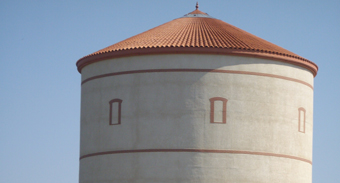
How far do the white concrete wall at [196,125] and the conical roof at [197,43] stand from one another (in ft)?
1.07

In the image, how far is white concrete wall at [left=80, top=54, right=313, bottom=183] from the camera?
33.4 meters

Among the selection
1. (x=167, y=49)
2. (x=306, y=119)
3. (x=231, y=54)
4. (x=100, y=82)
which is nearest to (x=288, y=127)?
(x=306, y=119)

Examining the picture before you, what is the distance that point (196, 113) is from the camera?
1325 inches

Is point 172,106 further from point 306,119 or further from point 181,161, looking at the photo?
point 306,119

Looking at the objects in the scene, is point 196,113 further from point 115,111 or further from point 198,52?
point 115,111

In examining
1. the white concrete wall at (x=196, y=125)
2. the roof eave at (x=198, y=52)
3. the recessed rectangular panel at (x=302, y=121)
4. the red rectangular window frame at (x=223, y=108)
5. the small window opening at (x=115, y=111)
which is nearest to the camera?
the white concrete wall at (x=196, y=125)

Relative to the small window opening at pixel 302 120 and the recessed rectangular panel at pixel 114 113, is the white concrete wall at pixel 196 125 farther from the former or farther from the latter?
the small window opening at pixel 302 120

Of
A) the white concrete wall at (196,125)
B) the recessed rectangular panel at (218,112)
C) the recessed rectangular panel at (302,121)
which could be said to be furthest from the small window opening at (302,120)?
the recessed rectangular panel at (218,112)

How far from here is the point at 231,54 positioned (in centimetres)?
3412

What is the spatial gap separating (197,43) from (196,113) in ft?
10.3

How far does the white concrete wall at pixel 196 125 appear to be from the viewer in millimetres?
33406

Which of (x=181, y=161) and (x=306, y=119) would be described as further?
(x=306, y=119)

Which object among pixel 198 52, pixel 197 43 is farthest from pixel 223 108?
pixel 197 43

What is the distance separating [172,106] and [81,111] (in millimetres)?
5612
